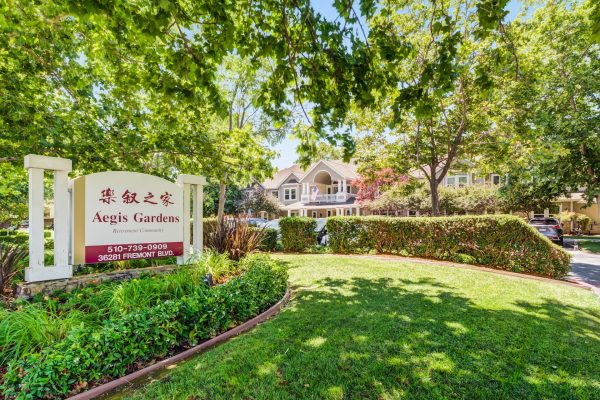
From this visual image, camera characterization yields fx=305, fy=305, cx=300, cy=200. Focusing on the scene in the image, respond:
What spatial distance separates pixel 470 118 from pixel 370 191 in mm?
19267

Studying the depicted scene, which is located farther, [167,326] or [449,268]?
[449,268]

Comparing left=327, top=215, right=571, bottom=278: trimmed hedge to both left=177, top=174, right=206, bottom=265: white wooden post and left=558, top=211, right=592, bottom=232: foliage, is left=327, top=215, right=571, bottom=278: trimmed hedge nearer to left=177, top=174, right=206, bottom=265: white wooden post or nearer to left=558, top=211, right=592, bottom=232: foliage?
left=177, top=174, right=206, bottom=265: white wooden post

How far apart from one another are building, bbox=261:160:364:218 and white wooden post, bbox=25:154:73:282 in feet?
100

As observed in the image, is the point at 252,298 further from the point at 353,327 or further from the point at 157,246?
the point at 157,246

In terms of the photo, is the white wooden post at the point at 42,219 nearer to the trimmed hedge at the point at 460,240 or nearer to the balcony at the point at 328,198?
the trimmed hedge at the point at 460,240

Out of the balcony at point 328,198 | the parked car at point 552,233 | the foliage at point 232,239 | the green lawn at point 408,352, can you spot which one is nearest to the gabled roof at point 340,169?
the balcony at point 328,198

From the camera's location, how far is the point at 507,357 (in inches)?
142

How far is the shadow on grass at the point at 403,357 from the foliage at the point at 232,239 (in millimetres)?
2877

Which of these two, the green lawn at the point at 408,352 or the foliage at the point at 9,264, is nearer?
the green lawn at the point at 408,352

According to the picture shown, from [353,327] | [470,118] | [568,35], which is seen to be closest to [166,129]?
[353,327]

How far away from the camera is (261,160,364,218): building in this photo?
121 ft

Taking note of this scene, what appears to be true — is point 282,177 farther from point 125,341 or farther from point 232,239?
point 125,341

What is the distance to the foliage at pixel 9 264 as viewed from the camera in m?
4.98

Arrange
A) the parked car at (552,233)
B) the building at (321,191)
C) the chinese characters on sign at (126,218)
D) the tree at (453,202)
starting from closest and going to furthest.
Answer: the chinese characters on sign at (126,218) → the parked car at (552,233) → the tree at (453,202) → the building at (321,191)
